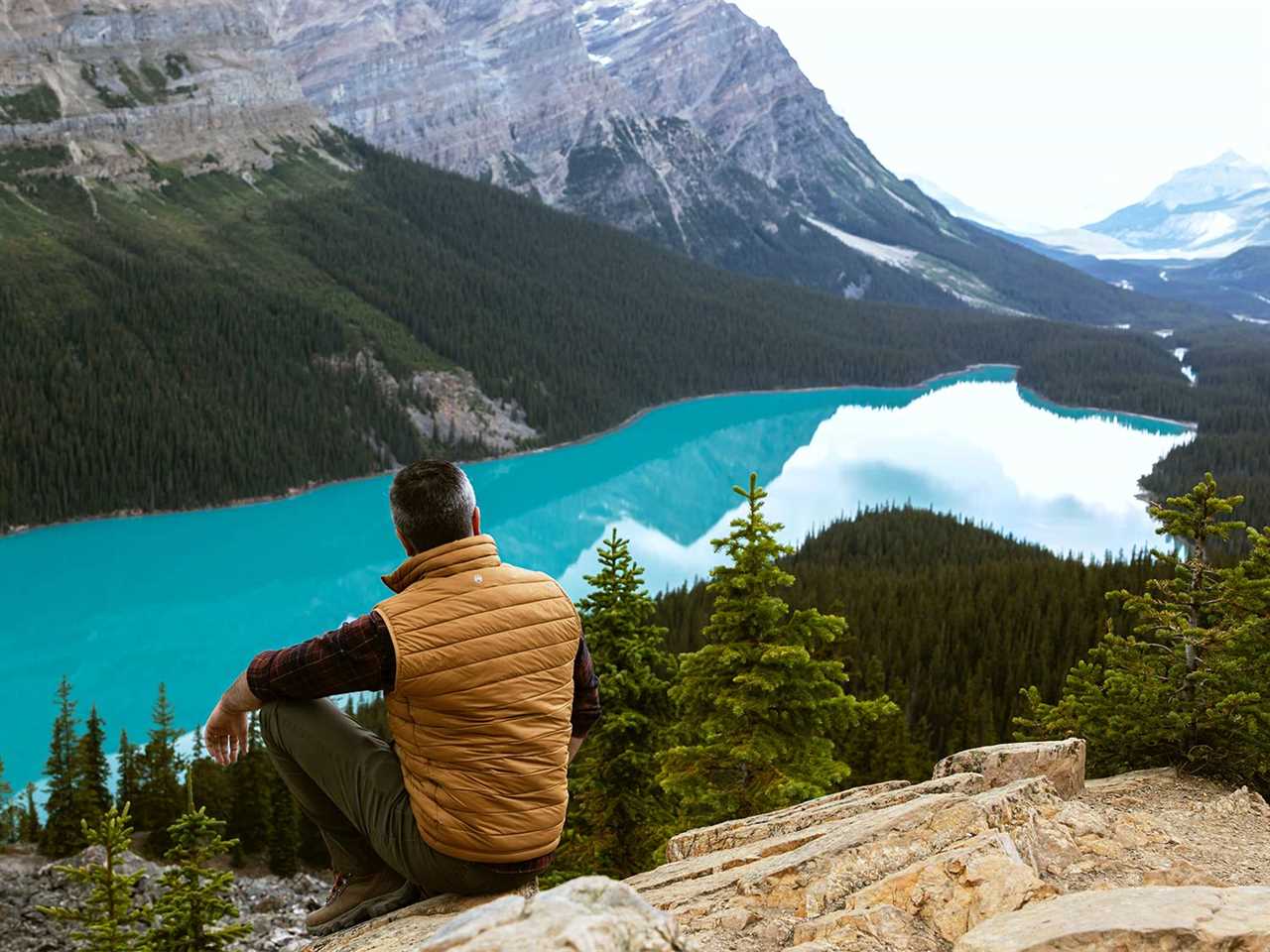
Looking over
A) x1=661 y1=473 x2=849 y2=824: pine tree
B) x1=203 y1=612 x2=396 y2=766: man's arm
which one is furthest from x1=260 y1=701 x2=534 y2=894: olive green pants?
x1=661 y1=473 x2=849 y2=824: pine tree

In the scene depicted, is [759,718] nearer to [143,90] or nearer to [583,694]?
[583,694]

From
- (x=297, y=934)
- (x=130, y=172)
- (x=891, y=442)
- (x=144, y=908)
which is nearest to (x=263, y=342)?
(x=130, y=172)

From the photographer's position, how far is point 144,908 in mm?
15766

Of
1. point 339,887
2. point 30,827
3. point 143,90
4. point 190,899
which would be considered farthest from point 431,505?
point 143,90

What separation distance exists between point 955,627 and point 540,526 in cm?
4736

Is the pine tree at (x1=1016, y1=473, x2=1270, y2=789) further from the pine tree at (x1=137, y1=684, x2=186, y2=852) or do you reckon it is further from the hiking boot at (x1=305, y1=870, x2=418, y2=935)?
the pine tree at (x1=137, y1=684, x2=186, y2=852)

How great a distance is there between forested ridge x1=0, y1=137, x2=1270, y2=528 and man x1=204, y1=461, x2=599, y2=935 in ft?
292

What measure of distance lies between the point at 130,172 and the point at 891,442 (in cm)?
10742

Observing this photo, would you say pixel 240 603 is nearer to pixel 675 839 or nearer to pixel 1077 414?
pixel 675 839

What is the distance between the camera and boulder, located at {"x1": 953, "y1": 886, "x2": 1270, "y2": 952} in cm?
479

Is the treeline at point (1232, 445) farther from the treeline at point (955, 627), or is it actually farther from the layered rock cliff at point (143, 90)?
the layered rock cliff at point (143, 90)

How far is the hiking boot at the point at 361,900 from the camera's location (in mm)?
6395

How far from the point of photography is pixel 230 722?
6.04 metres

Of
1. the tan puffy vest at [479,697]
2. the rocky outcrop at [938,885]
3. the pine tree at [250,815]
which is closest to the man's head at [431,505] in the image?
the tan puffy vest at [479,697]
